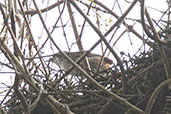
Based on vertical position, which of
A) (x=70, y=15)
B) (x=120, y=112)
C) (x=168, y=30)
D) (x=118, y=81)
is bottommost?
(x=120, y=112)

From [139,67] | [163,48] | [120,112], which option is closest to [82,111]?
[120,112]

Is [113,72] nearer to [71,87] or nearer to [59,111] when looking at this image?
[71,87]

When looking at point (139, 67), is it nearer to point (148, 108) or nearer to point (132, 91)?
point (132, 91)

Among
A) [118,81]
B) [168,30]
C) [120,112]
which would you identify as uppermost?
[168,30]

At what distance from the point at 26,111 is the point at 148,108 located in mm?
408

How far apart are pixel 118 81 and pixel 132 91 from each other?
10 centimetres

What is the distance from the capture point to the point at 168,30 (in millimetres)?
1439

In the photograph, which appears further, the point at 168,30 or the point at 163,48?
the point at 168,30

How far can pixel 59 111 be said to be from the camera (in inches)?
46.3

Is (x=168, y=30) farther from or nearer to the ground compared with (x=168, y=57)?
farther from the ground

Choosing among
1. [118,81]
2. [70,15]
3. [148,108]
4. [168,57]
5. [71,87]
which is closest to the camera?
[148,108]

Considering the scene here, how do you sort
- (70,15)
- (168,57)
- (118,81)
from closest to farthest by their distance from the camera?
(168,57) < (118,81) < (70,15)

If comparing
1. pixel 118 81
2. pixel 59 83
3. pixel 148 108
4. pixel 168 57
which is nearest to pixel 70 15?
pixel 59 83

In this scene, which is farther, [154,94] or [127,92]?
[127,92]
